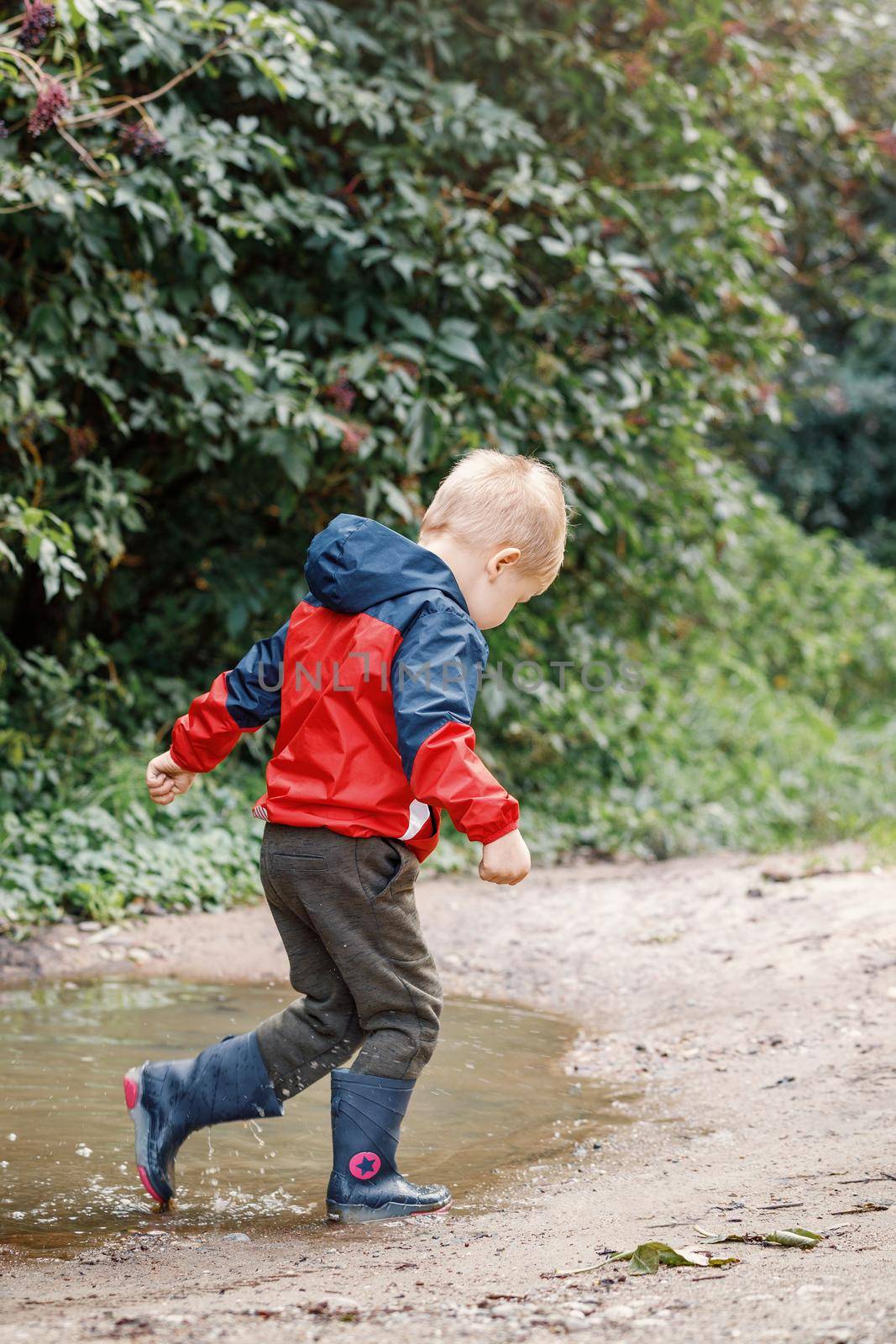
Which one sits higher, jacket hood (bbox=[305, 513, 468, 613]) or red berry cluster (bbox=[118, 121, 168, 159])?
red berry cluster (bbox=[118, 121, 168, 159])

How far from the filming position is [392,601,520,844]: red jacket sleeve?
2.28 m

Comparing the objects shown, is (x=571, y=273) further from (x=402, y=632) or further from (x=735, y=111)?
(x=402, y=632)

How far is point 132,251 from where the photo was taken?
5.00 metres

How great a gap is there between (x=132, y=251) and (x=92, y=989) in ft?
8.69

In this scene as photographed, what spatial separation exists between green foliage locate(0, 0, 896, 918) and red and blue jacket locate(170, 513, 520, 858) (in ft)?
6.73

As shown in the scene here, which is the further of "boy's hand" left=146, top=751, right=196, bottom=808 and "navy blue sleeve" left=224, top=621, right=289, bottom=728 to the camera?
"boy's hand" left=146, top=751, right=196, bottom=808

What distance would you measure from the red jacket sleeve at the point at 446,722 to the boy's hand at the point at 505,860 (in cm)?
2

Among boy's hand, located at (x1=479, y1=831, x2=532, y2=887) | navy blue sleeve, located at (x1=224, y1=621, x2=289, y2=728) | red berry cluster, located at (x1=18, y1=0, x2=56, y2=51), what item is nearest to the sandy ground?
boy's hand, located at (x1=479, y1=831, x2=532, y2=887)

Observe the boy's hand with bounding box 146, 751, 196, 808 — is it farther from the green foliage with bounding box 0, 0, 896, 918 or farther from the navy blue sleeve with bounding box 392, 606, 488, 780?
the green foliage with bounding box 0, 0, 896, 918

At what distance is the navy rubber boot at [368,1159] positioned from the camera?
2.43 meters

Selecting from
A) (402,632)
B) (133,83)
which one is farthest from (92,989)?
(133,83)

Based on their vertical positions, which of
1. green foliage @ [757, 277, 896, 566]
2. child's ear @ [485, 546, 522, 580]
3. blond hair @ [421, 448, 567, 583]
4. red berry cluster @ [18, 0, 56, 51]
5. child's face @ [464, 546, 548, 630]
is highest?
red berry cluster @ [18, 0, 56, 51]

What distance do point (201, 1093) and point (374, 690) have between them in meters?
0.84

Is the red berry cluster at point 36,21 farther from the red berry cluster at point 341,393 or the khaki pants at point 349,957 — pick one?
the khaki pants at point 349,957
